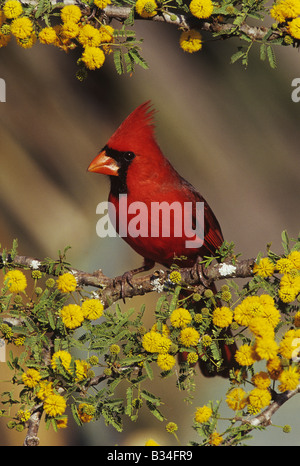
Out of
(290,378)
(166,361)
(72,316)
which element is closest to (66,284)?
(72,316)

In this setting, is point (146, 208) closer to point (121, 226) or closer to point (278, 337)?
point (121, 226)

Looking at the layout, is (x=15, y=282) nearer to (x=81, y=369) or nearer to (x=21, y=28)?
(x=81, y=369)

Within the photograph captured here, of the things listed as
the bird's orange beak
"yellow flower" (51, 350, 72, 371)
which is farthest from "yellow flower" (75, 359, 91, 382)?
the bird's orange beak

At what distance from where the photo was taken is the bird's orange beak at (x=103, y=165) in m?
1.96

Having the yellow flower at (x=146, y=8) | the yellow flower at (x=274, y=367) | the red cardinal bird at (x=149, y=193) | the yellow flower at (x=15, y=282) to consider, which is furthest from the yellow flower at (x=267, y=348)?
the yellow flower at (x=146, y=8)

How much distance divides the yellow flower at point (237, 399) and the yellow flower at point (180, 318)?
18 cm

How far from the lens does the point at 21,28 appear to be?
5.12ft

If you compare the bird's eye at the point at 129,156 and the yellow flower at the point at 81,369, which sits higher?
the bird's eye at the point at 129,156

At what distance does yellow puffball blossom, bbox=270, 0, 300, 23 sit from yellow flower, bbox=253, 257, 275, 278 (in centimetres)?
61

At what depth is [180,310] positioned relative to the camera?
1366 mm

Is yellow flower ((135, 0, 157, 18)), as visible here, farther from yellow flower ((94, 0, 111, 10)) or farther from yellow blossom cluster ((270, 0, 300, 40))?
yellow blossom cluster ((270, 0, 300, 40))

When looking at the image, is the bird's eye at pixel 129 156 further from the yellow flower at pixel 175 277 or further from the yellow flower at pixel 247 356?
the yellow flower at pixel 247 356

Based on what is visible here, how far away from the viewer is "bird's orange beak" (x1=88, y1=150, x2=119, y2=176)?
77.2 inches

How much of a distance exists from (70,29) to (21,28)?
13 cm
